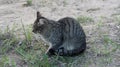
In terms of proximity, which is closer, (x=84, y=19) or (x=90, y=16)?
(x=84, y=19)

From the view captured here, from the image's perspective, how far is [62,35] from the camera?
4941 mm

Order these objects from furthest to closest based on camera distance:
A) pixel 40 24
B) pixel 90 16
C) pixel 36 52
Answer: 1. pixel 90 16
2. pixel 36 52
3. pixel 40 24

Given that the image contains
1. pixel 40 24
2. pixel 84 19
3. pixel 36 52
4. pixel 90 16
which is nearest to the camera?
pixel 40 24

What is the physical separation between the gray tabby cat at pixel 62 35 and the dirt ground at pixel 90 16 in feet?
0.73

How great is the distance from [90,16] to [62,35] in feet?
5.31

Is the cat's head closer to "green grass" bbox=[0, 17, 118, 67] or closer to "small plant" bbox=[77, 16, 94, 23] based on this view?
"green grass" bbox=[0, 17, 118, 67]

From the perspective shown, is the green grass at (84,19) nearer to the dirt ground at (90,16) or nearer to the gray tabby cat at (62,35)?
the dirt ground at (90,16)

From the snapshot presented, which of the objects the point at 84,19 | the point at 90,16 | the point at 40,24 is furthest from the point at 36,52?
the point at 90,16

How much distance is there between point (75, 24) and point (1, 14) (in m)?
2.13

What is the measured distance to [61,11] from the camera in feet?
22.1

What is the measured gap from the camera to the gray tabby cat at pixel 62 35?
4.93m

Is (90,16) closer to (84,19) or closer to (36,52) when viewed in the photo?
(84,19)

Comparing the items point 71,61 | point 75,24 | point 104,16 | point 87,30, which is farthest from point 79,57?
point 104,16

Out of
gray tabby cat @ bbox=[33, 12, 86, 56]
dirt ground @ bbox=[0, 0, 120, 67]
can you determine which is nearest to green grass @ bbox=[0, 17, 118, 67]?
dirt ground @ bbox=[0, 0, 120, 67]
